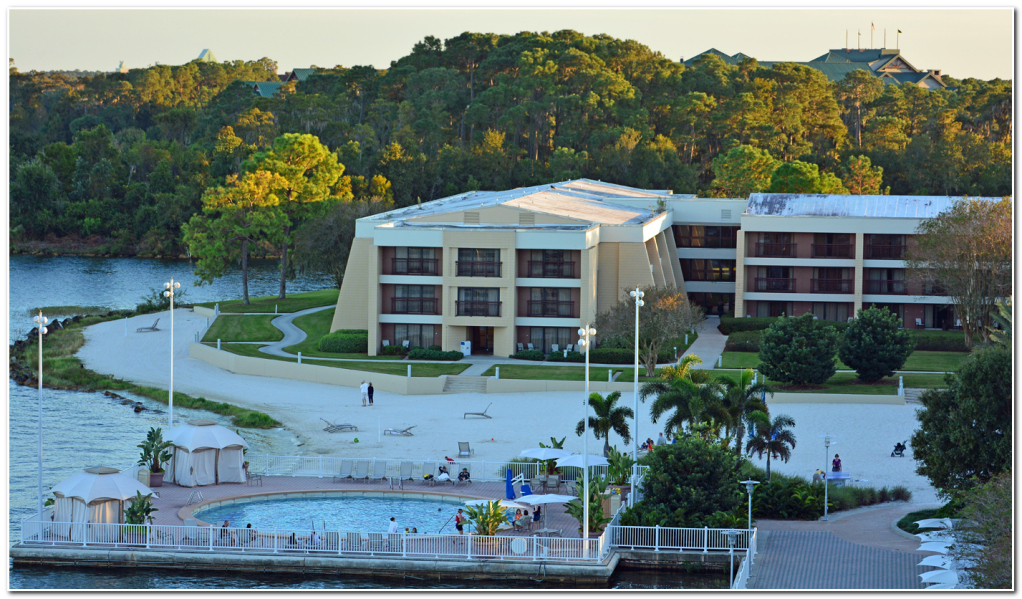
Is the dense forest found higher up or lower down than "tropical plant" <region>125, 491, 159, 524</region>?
higher up

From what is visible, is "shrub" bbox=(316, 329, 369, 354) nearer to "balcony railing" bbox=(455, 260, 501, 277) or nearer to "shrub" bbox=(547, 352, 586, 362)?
"balcony railing" bbox=(455, 260, 501, 277)

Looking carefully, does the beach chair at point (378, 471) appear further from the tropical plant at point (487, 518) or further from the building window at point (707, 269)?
the building window at point (707, 269)

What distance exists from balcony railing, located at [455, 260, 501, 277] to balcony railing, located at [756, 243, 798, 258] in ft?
67.6

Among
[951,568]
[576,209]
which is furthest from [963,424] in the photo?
[576,209]

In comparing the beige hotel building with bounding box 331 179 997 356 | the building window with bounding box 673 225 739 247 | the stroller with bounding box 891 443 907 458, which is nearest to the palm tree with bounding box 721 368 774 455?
the stroller with bounding box 891 443 907 458

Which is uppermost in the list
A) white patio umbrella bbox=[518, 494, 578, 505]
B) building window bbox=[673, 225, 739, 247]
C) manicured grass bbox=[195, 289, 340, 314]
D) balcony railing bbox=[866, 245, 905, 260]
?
building window bbox=[673, 225, 739, 247]

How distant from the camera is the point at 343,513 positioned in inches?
1505

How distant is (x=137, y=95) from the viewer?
6673 inches

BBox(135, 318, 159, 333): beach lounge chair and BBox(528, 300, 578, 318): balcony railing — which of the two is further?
BBox(135, 318, 159, 333): beach lounge chair

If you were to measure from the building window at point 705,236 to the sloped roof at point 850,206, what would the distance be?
17.2 feet

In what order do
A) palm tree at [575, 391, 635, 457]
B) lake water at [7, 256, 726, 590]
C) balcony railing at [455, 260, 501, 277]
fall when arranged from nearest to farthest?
lake water at [7, 256, 726, 590], palm tree at [575, 391, 635, 457], balcony railing at [455, 260, 501, 277]

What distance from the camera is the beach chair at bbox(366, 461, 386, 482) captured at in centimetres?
4200

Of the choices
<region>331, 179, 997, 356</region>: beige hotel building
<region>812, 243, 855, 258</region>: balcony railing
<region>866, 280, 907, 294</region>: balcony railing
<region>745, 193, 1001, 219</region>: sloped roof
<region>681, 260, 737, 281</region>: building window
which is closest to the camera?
<region>331, 179, 997, 356</region>: beige hotel building

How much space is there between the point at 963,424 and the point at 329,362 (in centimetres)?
3775
